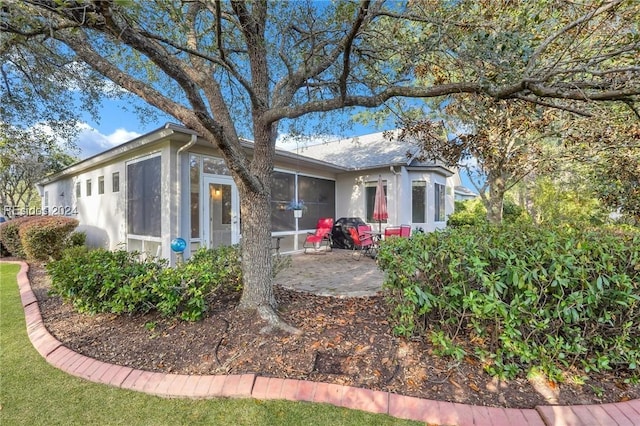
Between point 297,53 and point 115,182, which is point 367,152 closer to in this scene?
point 297,53

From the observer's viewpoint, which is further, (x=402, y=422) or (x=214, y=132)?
(x=214, y=132)

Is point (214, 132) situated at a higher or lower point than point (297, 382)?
higher

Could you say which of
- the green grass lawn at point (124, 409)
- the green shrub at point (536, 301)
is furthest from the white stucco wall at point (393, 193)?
the green grass lawn at point (124, 409)

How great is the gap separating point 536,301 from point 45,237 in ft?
36.6

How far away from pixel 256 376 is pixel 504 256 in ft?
8.04

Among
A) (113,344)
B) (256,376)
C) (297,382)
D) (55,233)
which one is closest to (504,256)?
(297,382)

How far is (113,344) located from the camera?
11.0ft

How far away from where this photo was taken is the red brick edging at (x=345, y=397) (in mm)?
2232

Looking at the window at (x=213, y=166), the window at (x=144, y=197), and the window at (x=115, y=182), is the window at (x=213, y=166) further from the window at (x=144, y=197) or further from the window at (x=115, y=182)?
the window at (x=115, y=182)

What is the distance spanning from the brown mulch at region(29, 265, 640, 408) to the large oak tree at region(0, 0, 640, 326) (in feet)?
1.60

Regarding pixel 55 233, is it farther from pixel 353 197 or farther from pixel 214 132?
pixel 353 197

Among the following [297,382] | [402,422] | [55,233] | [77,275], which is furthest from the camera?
[55,233]

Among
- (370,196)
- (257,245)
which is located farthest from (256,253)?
(370,196)

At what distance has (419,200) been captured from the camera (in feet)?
39.3
